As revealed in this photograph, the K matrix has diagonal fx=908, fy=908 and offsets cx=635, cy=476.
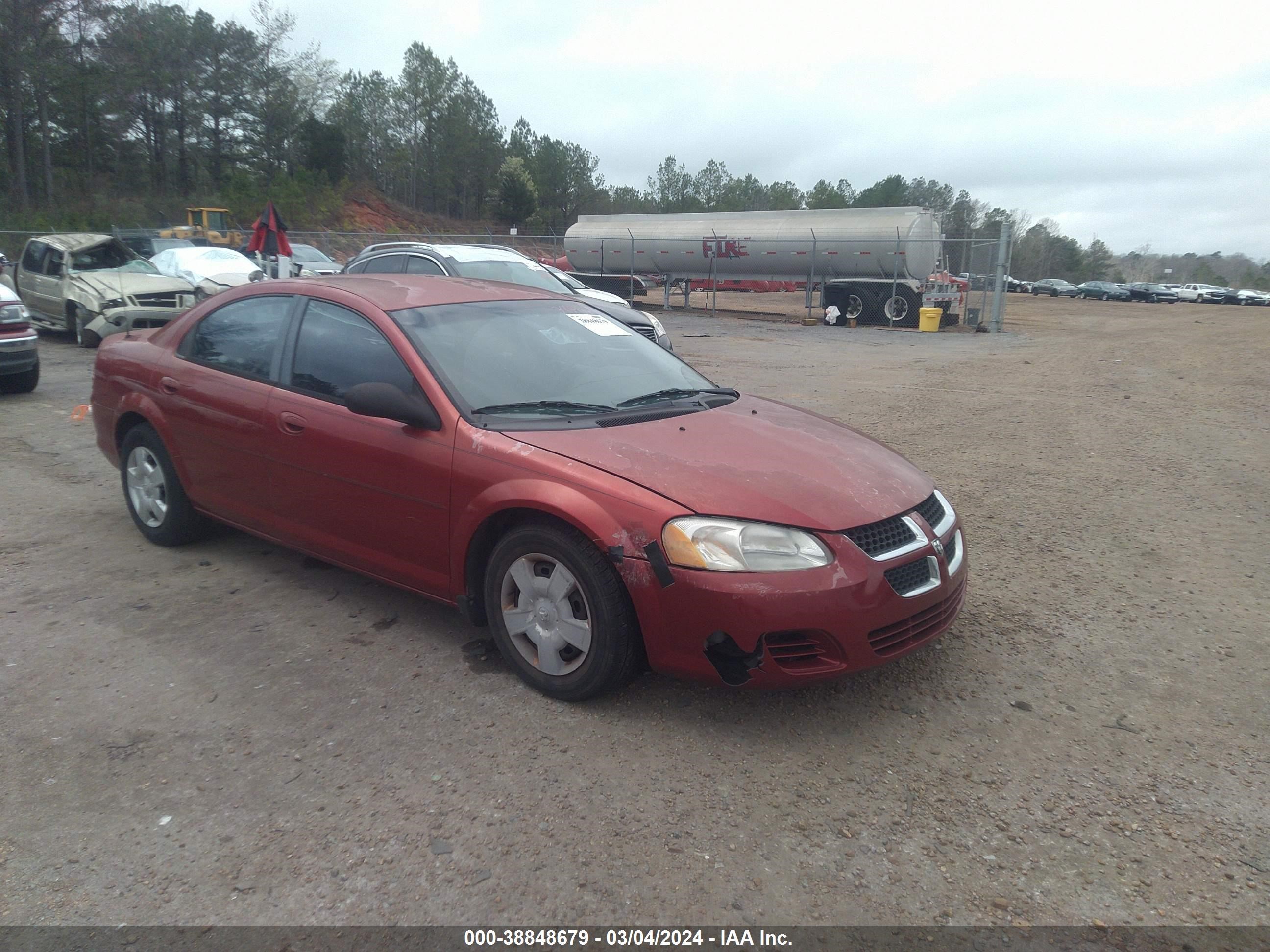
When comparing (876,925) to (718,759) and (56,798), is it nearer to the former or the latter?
(718,759)

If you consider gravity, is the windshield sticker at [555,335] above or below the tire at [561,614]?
above

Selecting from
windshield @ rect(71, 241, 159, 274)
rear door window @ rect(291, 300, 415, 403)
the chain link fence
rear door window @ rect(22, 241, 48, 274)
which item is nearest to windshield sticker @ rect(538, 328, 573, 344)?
rear door window @ rect(291, 300, 415, 403)

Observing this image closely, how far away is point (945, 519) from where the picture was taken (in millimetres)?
3822

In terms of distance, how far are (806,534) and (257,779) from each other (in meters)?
2.05

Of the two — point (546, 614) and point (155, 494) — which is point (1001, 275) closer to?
point (155, 494)

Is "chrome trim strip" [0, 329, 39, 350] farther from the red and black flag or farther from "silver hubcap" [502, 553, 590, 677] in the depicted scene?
"silver hubcap" [502, 553, 590, 677]

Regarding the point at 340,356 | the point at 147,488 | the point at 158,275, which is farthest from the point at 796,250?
the point at 340,356

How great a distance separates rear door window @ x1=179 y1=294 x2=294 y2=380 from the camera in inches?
179

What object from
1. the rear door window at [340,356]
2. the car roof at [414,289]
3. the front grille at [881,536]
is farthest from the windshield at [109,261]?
the front grille at [881,536]

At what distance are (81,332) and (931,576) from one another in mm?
13937

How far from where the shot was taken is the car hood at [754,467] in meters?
3.29

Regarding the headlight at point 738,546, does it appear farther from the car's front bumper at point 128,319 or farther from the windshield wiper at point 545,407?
the car's front bumper at point 128,319

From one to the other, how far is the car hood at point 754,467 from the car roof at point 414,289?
1.12 m

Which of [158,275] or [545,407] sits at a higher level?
[158,275]
